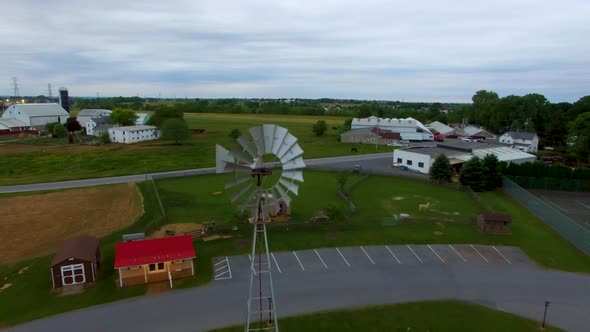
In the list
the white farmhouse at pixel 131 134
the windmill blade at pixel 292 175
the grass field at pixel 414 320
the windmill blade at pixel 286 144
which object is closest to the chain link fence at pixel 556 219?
the grass field at pixel 414 320

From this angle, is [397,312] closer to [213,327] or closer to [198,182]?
[213,327]

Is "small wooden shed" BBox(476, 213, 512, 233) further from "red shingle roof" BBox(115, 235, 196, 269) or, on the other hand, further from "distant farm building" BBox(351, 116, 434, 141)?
"distant farm building" BBox(351, 116, 434, 141)

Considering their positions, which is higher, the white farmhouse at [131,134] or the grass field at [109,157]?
the white farmhouse at [131,134]

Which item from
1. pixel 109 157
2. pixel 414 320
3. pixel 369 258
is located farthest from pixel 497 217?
pixel 109 157

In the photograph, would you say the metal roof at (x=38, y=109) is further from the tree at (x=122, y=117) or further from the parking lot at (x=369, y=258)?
the parking lot at (x=369, y=258)

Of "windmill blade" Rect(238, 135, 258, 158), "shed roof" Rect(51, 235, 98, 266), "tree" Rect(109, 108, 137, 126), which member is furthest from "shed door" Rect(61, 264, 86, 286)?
"tree" Rect(109, 108, 137, 126)

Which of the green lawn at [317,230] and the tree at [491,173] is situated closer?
the green lawn at [317,230]
